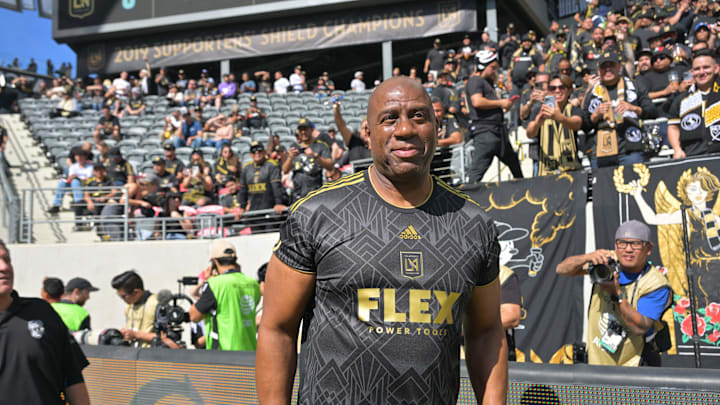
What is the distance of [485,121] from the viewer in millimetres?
8234

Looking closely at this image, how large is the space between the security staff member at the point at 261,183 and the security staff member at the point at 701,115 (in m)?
5.71

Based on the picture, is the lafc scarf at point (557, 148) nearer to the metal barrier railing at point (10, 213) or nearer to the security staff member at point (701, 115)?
the security staff member at point (701, 115)

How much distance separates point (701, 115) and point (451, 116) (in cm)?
344

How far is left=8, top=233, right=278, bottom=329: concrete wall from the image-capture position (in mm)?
11625

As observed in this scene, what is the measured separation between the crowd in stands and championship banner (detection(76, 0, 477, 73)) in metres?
1.54

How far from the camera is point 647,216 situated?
6.30 metres

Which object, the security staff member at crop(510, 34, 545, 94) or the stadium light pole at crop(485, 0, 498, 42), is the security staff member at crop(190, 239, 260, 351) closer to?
the security staff member at crop(510, 34, 545, 94)

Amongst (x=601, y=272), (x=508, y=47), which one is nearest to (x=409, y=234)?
(x=601, y=272)

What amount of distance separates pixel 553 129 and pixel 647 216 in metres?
1.68

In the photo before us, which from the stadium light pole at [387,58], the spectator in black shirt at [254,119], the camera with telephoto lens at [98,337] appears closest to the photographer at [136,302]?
the camera with telephoto lens at [98,337]

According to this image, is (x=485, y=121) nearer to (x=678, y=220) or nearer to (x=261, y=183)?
(x=678, y=220)

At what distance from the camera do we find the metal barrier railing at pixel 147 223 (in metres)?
11.3

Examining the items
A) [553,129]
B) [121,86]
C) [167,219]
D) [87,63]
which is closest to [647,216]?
[553,129]

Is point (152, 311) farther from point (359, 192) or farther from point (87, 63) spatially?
point (87, 63)
